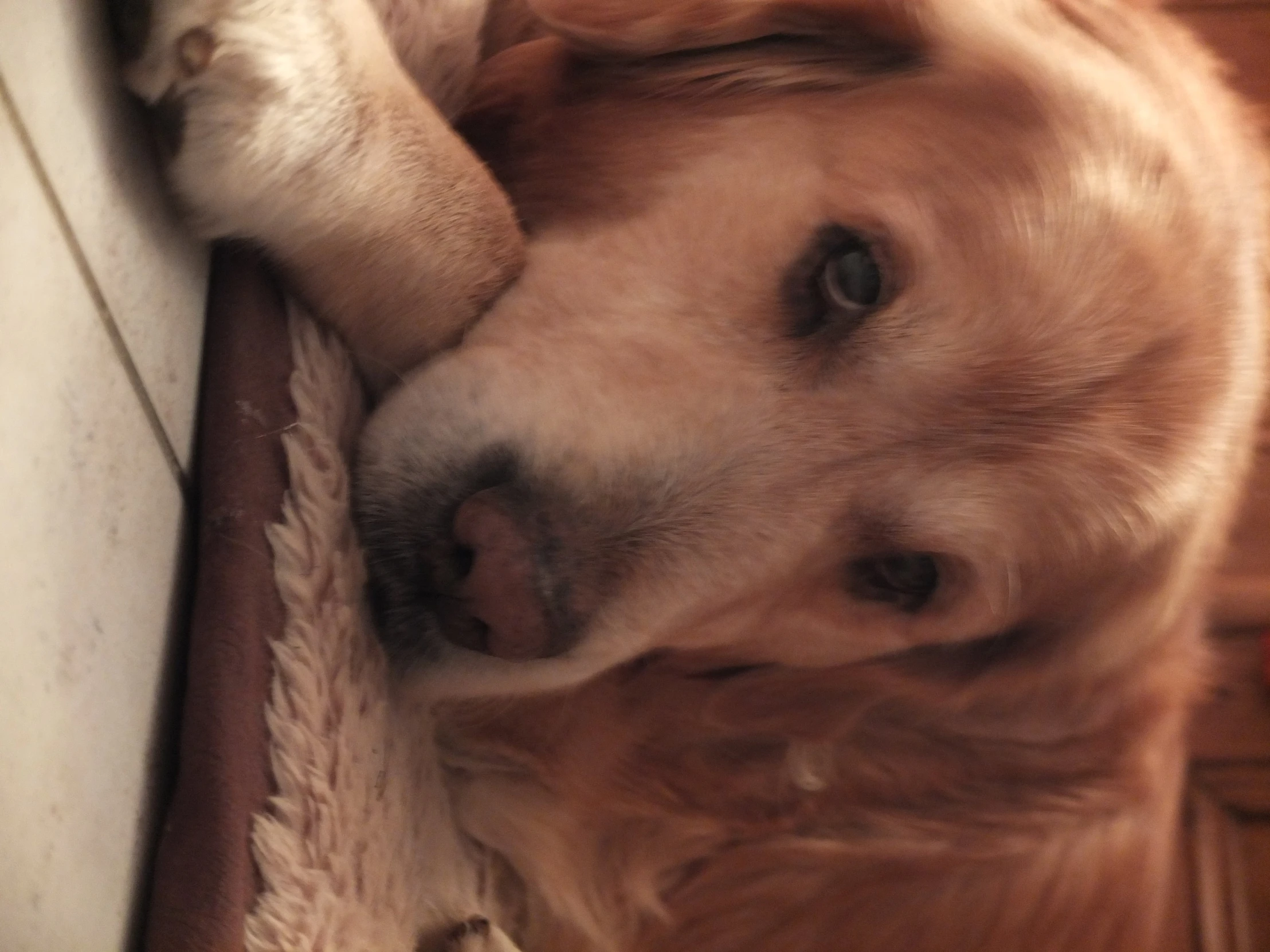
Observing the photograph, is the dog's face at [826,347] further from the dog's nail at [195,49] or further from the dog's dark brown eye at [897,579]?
the dog's nail at [195,49]

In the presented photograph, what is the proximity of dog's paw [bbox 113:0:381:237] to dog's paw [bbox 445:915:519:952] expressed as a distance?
0.84 metres

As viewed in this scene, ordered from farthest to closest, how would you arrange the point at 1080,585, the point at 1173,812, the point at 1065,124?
the point at 1173,812, the point at 1080,585, the point at 1065,124

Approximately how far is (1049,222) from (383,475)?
0.76m

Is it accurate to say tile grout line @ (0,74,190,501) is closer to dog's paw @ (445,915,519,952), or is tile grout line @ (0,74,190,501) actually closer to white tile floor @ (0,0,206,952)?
white tile floor @ (0,0,206,952)

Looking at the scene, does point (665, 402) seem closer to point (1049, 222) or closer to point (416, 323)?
point (416, 323)

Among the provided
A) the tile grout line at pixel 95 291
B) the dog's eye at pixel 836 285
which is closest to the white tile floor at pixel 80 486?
the tile grout line at pixel 95 291

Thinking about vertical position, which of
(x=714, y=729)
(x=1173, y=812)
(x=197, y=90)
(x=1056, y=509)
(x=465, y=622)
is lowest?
(x=1173, y=812)

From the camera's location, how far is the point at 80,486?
0.76 meters

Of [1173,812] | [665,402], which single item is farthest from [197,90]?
[1173,812]

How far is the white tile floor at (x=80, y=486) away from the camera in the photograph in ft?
2.22

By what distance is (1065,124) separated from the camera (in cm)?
127

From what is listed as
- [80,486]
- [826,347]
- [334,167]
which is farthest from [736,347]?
[80,486]

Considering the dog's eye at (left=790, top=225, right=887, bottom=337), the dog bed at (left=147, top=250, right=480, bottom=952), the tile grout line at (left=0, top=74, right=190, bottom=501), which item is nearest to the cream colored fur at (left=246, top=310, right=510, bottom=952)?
the dog bed at (left=147, top=250, right=480, bottom=952)

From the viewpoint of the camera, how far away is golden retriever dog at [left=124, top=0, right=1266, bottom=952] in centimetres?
113
